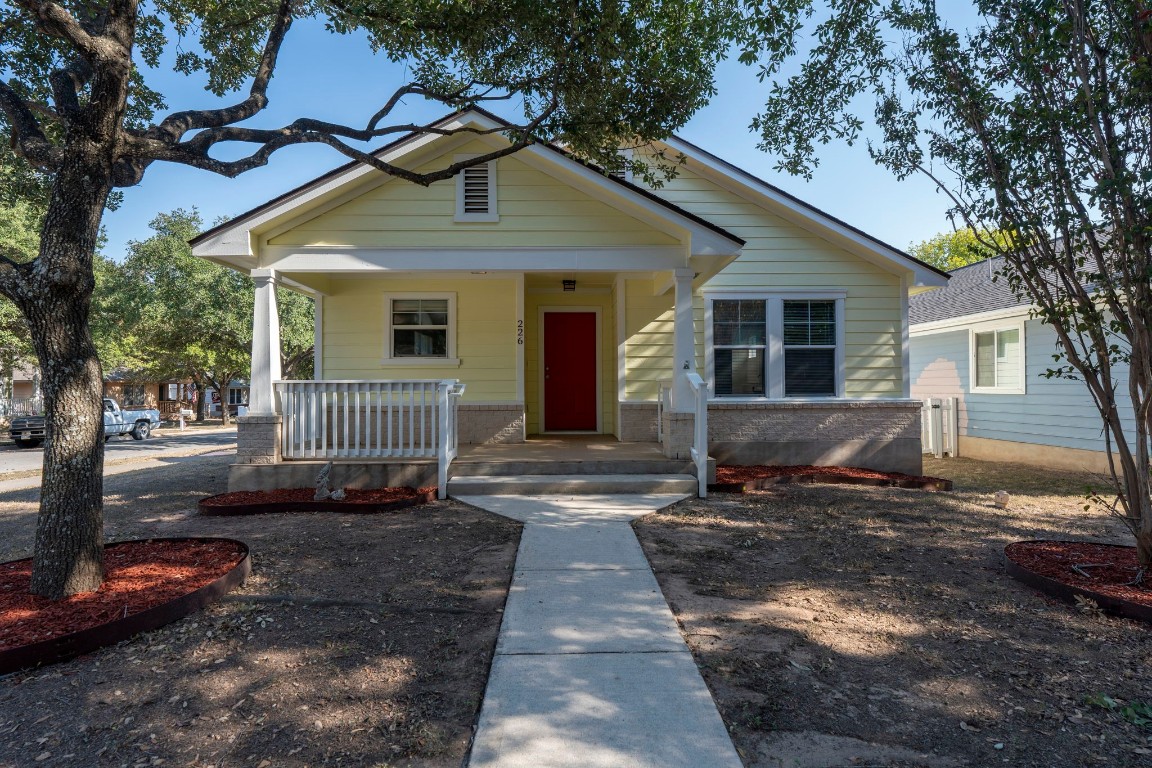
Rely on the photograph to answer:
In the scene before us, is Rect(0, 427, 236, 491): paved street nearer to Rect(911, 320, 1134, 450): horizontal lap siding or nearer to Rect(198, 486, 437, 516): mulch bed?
Rect(198, 486, 437, 516): mulch bed

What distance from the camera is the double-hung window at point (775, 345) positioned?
9.70m

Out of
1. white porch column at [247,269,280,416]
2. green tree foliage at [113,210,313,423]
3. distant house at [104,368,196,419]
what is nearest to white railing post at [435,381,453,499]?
white porch column at [247,269,280,416]

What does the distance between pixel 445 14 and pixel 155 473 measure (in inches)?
401

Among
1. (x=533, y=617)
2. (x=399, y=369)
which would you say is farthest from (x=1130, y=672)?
(x=399, y=369)

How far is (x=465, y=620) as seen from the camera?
139 inches

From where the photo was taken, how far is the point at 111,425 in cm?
2055

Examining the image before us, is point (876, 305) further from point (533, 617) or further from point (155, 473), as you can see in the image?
point (155, 473)

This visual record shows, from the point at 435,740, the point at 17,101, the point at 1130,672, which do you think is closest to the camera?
the point at 435,740

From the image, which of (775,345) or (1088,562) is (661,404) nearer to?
(775,345)

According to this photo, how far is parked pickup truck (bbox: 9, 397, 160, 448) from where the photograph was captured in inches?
736

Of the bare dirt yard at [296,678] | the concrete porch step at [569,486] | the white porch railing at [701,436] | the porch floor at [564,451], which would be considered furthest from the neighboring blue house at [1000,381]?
the bare dirt yard at [296,678]

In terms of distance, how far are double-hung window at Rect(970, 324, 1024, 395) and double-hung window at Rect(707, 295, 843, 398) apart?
4379mm

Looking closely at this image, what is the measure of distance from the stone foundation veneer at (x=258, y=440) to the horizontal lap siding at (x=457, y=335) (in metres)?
2.13

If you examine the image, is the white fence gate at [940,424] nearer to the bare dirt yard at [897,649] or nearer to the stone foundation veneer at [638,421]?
the stone foundation veneer at [638,421]
